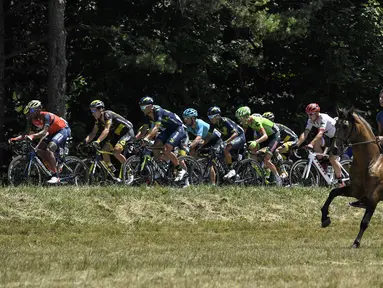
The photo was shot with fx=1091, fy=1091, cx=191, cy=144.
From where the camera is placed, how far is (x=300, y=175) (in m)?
25.2

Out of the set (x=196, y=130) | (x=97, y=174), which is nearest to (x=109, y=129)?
(x=97, y=174)

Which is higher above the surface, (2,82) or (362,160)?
(2,82)

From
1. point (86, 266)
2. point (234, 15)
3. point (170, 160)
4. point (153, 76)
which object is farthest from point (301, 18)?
point (86, 266)

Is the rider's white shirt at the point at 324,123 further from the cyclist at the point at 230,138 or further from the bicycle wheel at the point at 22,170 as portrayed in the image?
the bicycle wheel at the point at 22,170

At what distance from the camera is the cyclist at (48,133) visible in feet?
74.3

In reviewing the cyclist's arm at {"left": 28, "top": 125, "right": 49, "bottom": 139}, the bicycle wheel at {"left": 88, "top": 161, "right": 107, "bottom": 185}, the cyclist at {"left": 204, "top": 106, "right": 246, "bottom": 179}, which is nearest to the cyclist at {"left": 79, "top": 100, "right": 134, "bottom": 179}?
the bicycle wheel at {"left": 88, "top": 161, "right": 107, "bottom": 185}

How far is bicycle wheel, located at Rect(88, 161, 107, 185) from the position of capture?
77.2 ft

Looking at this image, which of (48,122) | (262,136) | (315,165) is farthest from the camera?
(315,165)

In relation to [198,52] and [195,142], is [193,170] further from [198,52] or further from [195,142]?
[198,52]

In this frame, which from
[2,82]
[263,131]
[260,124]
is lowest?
[263,131]

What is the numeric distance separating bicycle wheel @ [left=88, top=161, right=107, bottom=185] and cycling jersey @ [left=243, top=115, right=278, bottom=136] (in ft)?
11.8

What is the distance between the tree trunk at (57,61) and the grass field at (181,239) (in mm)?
6539

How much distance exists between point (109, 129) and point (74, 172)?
119 centimetres

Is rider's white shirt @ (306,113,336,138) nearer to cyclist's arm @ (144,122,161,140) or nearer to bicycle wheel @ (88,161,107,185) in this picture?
cyclist's arm @ (144,122,161,140)
